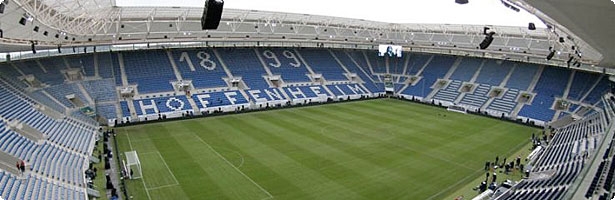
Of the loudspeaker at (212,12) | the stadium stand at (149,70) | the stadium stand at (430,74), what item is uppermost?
the stadium stand at (430,74)

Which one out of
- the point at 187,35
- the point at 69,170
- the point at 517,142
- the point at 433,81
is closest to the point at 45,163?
the point at 69,170

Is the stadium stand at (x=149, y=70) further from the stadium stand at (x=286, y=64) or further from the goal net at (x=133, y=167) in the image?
the goal net at (x=133, y=167)

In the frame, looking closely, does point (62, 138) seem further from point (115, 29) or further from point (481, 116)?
point (481, 116)

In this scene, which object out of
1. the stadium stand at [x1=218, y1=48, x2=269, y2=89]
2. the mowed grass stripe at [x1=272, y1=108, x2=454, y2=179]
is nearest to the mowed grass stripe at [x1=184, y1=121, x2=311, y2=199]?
the mowed grass stripe at [x1=272, y1=108, x2=454, y2=179]

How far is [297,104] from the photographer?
39781mm

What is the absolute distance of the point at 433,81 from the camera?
153 feet

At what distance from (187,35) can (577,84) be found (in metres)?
35.3

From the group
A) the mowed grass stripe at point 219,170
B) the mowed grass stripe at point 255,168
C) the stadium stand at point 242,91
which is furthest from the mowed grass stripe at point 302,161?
the stadium stand at point 242,91

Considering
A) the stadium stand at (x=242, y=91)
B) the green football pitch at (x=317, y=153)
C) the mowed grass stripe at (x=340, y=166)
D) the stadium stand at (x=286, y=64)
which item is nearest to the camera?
the stadium stand at (x=242, y=91)

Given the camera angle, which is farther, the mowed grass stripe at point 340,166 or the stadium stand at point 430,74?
the stadium stand at point 430,74

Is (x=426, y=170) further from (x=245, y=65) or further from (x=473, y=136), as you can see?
(x=245, y=65)

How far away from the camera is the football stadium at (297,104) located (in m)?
18.0

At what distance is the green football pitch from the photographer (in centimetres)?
1867

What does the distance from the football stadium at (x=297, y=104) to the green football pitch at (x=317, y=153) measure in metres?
0.14
